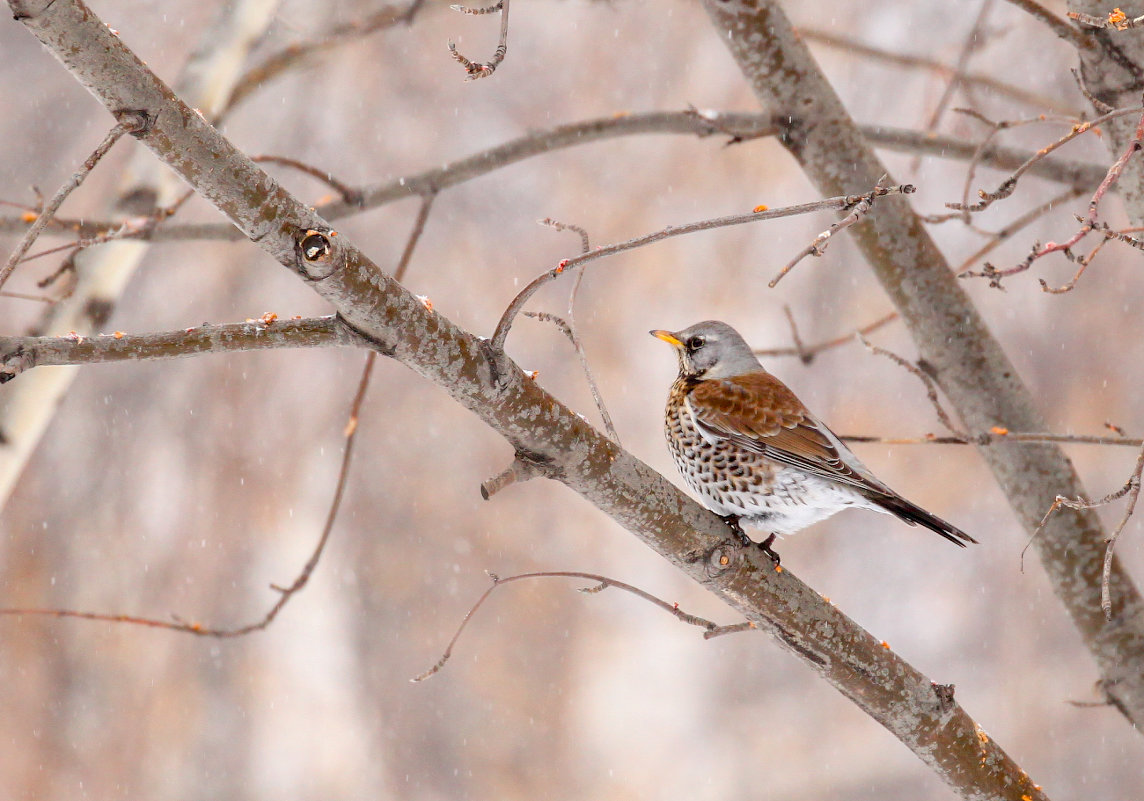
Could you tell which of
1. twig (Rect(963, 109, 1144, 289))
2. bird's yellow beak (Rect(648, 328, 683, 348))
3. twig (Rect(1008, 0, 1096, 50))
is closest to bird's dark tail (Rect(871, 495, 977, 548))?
twig (Rect(963, 109, 1144, 289))

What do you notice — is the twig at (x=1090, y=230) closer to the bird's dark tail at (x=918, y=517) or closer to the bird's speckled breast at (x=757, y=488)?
the bird's dark tail at (x=918, y=517)

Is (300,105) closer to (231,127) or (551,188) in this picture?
(231,127)

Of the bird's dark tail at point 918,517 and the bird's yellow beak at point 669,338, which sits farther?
the bird's yellow beak at point 669,338

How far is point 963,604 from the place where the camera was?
5996 millimetres

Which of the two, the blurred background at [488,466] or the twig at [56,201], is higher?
the blurred background at [488,466]

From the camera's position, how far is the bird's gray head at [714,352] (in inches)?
101

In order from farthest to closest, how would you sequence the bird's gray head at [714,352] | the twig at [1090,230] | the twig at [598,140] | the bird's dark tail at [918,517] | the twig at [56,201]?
the bird's gray head at [714,352] → the twig at [598,140] → the bird's dark tail at [918,517] → the twig at [1090,230] → the twig at [56,201]

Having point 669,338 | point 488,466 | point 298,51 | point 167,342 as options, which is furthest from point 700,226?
point 488,466

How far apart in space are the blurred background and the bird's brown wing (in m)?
3.32

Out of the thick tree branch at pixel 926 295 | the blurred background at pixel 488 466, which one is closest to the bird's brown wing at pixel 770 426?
the thick tree branch at pixel 926 295

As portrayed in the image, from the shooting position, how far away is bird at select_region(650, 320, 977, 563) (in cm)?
219

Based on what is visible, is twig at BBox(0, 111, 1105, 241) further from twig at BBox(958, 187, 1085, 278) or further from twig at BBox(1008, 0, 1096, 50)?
twig at BBox(1008, 0, 1096, 50)

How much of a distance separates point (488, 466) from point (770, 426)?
3700 mm

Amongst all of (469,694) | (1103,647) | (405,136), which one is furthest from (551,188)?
(1103,647)
